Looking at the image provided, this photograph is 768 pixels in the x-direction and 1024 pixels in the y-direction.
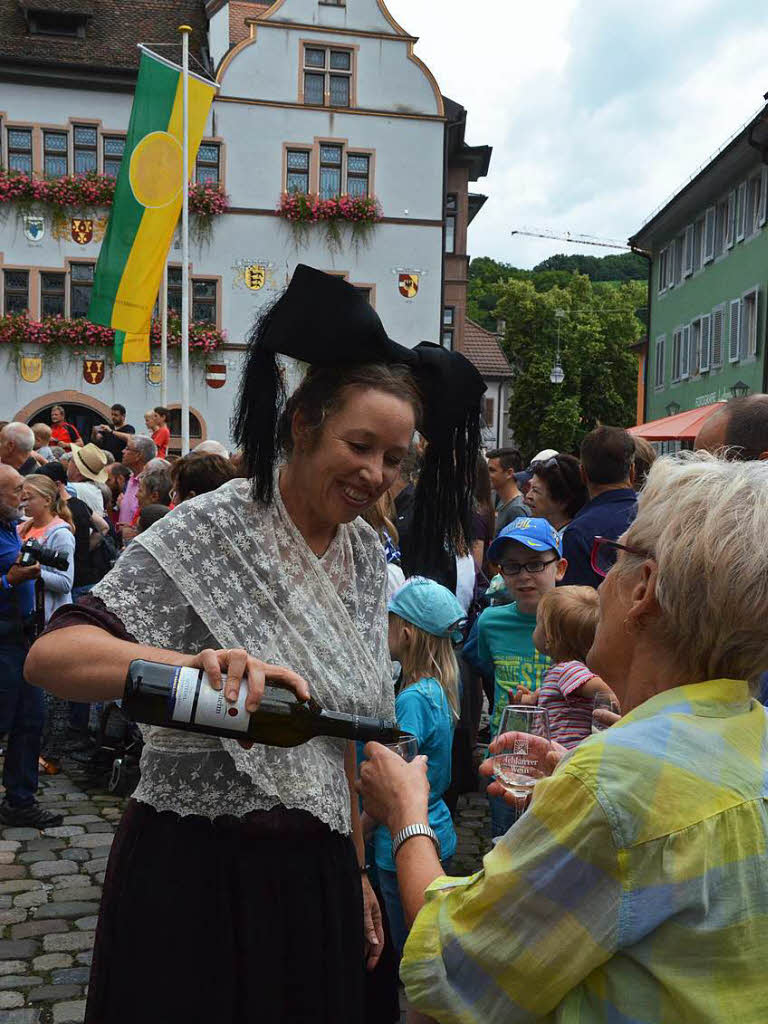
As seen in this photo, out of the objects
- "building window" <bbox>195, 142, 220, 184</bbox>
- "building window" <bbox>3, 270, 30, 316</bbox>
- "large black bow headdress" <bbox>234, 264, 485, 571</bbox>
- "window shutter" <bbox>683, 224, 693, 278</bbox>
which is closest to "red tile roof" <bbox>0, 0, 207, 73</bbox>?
"building window" <bbox>195, 142, 220, 184</bbox>

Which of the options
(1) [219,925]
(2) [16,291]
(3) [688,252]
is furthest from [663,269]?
(1) [219,925]

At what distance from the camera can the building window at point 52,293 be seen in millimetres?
26141

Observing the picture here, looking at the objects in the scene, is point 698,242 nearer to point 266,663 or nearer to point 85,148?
point 85,148

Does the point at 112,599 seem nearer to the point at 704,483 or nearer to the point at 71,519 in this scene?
the point at 704,483

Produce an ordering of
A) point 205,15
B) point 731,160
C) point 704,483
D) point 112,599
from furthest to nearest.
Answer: point 205,15 → point 731,160 → point 112,599 → point 704,483

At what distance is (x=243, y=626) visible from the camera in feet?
6.98

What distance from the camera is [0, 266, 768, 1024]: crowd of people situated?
1365 mm

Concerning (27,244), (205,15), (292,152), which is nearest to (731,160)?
(292,152)

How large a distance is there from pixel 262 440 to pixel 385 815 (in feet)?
2.67

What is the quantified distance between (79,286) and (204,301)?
3.06 m

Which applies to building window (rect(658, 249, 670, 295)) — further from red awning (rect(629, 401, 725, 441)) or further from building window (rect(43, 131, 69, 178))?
red awning (rect(629, 401, 725, 441))

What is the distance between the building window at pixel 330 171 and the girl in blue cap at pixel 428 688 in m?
24.5

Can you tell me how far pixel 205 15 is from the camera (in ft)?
99.0

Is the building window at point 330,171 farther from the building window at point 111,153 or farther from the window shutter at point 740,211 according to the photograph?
the window shutter at point 740,211
